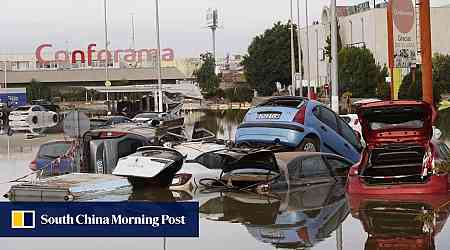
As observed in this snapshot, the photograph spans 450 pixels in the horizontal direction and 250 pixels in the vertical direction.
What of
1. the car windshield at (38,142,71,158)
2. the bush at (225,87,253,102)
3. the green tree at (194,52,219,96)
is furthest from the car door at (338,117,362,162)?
the green tree at (194,52,219,96)

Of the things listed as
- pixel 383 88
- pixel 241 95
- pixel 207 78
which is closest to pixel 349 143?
pixel 383 88

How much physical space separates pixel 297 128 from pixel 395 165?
441 cm

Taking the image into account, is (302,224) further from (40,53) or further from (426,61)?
(40,53)

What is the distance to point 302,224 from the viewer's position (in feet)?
40.1

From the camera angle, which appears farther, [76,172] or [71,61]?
[71,61]

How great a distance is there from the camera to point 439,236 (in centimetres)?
1077

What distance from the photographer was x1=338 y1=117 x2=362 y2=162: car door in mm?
19875

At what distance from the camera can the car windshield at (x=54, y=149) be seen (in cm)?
1922

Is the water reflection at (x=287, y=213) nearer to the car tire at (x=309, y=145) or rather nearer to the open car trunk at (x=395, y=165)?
the open car trunk at (x=395, y=165)

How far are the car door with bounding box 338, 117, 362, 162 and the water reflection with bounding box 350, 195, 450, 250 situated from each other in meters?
5.64

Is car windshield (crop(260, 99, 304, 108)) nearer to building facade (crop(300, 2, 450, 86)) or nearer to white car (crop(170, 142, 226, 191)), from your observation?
white car (crop(170, 142, 226, 191))

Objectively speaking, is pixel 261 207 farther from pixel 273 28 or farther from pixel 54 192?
pixel 273 28

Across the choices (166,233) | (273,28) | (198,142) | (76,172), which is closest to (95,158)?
(76,172)

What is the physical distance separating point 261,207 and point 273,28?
3108 inches
